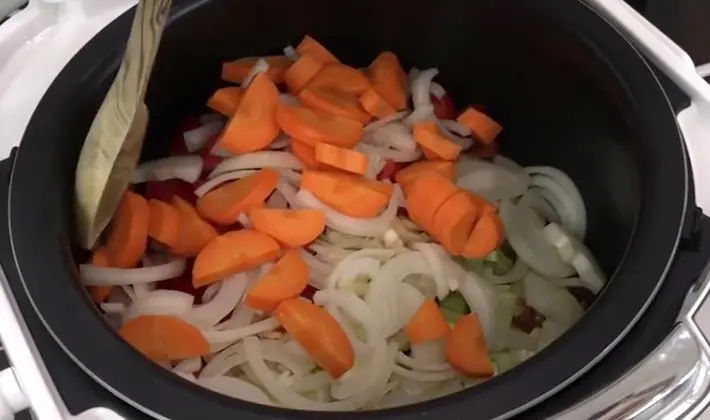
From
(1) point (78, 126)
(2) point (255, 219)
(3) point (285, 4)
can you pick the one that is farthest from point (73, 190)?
(3) point (285, 4)

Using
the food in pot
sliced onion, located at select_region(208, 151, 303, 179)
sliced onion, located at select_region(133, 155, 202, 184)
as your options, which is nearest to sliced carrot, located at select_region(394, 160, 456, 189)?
the food in pot

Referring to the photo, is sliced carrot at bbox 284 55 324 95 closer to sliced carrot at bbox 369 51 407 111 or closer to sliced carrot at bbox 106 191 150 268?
sliced carrot at bbox 369 51 407 111

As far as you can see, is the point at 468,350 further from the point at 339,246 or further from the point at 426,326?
the point at 339,246

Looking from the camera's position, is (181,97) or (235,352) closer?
(235,352)

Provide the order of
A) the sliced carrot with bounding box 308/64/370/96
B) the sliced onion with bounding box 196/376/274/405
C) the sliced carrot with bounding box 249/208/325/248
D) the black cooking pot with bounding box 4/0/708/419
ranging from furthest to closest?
1. the sliced carrot with bounding box 308/64/370/96
2. the sliced carrot with bounding box 249/208/325/248
3. the sliced onion with bounding box 196/376/274/405
4. the black cooking pot with bounding box 4/0/708/419

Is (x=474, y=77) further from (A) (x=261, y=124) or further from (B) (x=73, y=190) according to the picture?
(B) (x=73, y=190)

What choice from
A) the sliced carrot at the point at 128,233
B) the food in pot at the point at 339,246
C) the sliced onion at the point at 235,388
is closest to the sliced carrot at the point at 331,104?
the food in pot at the point at 339,246

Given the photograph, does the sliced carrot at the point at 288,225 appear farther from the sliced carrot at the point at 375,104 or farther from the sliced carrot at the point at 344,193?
the sliced carrot at the point at 375,104
